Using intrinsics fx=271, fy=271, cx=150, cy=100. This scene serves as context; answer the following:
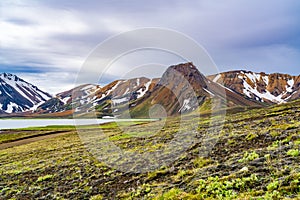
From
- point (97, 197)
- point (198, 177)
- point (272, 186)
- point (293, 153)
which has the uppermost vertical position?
point (293, 153)

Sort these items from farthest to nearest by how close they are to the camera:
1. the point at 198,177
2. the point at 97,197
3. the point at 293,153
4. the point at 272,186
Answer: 1. the point at 97,197
2. the point at 198,177
3. the point at 293,153
4. the point at 272,186

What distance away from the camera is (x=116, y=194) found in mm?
18969

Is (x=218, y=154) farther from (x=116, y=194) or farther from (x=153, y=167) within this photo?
(x=116, y=194)

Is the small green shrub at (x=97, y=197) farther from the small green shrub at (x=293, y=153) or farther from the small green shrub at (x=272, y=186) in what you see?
the small green shrub at (x=293, y=153)


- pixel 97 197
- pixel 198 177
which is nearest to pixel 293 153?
pixel 198 177

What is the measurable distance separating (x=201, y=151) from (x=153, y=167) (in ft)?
16.4

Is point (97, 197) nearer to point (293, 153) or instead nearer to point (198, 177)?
point (198, 177)

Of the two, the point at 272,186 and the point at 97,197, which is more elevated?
the point at 272,186

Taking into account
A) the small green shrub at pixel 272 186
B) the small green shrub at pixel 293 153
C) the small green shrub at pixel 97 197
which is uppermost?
the small green shrub at pixel 293 153

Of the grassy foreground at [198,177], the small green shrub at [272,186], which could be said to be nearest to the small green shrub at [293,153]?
the grassy foreground at [198,177]

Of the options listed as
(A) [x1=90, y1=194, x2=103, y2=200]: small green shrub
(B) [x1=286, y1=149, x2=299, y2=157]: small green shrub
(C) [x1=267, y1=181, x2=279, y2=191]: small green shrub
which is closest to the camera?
(C) [x1=267, y1=181, x2=279, y2=191]: small green shrub

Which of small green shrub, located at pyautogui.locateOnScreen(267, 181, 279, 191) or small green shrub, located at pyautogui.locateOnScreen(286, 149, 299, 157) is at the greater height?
small green shrub, located at pyautogui.locateOnScreen(286, 149, 299, 157)

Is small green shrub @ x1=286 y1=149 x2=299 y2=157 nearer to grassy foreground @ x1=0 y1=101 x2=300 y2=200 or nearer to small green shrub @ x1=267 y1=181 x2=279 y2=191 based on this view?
grassy foreground @ x1=0 y1=101 x2=300 y2=200

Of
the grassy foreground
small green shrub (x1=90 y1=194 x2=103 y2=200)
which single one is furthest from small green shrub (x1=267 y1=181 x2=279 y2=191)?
small green shrub (x1=90 y1=194 x2=103 y2=200)
